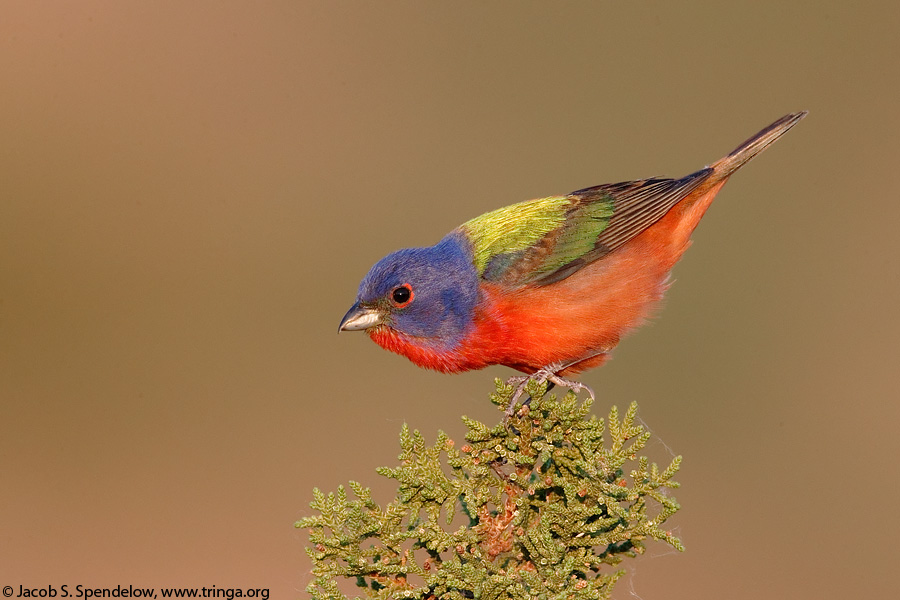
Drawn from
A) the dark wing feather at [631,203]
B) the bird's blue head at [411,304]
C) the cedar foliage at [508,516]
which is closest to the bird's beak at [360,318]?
the bird's blue head at [411,304]

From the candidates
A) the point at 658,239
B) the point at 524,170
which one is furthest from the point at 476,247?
the point at 524,170

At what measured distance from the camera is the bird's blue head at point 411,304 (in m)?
4.38

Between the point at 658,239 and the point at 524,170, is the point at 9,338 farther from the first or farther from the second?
the point at 658,239

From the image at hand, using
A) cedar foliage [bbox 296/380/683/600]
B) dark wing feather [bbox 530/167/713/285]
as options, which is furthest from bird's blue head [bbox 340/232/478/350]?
cedar foliage [bbox 296/380/683/600]

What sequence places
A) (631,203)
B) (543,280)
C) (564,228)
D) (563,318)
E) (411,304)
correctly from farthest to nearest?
(631,203) → (564,228) → (543,280) → (563,318) → (411,304)

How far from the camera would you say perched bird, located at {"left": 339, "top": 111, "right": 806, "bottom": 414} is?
4.41 meters

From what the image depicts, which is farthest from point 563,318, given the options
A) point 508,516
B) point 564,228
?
point 508,516

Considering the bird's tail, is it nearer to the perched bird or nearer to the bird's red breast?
the perched bird

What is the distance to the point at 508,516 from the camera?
2969mm

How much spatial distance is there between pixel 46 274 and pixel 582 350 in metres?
6.41

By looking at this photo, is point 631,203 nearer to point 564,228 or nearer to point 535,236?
point 564,228

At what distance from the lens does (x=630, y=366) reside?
8312mm

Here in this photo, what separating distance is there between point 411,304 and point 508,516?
5.43 ft

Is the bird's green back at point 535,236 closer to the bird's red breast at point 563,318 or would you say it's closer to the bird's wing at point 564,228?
the bird's wing at point 564,228
